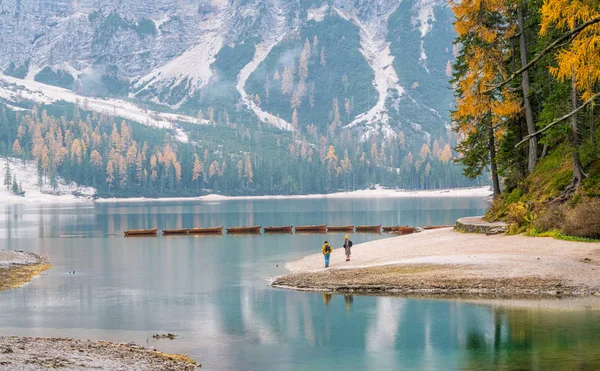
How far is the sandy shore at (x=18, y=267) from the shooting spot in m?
50.3

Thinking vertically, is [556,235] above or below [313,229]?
above

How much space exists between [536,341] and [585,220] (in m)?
19.0

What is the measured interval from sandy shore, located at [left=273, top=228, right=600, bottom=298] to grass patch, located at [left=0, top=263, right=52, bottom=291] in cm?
1790

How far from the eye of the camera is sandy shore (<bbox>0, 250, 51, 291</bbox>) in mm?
50312

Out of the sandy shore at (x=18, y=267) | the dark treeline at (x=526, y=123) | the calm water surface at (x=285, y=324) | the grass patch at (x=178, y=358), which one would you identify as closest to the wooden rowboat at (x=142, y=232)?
the sandy shore at (x=18, y=267)

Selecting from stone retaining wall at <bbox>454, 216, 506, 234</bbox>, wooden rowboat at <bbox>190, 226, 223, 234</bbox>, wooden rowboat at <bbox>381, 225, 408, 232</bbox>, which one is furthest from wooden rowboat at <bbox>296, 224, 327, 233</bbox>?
stone retaining wall at <bbox>454, 216, 506, 234</bbox>

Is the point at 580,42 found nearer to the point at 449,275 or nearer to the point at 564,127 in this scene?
the point at 449,275

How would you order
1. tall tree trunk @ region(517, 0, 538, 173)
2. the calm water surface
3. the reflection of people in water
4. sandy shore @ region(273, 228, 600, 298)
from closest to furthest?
1. the calm water surface
2. the reflection of people in water
3. sandy shore @ region(273, 228, 600, 298)
4. tall tree trunk @ region(517, 0, 538, 173)

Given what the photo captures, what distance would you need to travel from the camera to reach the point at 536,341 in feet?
90.1

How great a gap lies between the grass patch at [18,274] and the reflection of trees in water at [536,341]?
1256 inches

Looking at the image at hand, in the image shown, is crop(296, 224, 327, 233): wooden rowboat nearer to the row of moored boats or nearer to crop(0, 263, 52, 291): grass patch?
the row of moored boats

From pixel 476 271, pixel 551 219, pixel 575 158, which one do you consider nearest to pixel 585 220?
pixel 551 219

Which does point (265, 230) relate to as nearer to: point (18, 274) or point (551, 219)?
point (18, 274)

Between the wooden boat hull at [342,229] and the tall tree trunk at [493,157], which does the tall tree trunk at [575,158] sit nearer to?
the tall tree trunk at [493,157]
